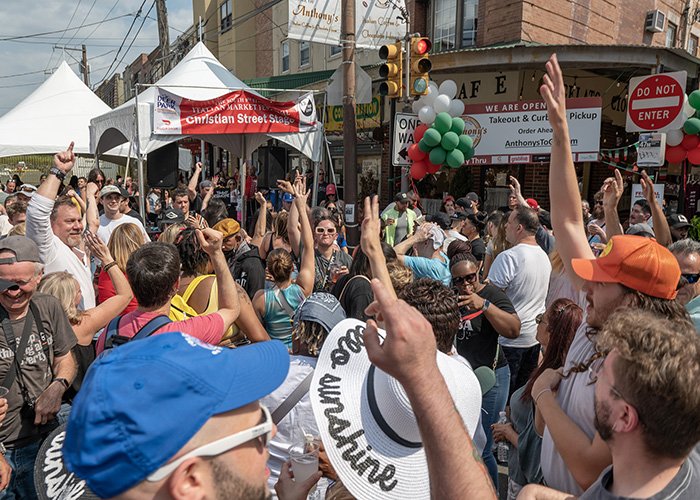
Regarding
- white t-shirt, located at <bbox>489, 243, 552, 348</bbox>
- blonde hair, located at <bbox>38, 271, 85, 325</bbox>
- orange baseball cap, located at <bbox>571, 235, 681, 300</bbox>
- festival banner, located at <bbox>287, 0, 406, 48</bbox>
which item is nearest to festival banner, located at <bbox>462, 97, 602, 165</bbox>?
festival banner, located at <bbox>287, 0, 406, 48</bbox>

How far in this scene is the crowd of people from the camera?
41.2 inches

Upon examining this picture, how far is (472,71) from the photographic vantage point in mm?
11719

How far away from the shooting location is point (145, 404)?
1005mm

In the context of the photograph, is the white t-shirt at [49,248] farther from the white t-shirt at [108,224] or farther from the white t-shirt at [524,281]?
the white t-shirt at [524,281]

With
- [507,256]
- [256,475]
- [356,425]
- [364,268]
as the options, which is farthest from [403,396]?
[507,256]

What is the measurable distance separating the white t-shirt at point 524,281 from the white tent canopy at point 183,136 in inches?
237

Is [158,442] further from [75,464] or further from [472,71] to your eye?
[472,71]

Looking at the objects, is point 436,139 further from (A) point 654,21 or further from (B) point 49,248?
(A) point 654,21

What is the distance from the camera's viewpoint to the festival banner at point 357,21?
9.31 m

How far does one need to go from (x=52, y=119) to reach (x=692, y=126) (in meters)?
14.5

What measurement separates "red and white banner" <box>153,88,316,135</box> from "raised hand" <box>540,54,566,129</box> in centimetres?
700

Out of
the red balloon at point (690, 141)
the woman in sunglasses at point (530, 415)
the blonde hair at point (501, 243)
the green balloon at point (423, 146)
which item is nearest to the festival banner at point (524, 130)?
the red balloon at point (690, 141)

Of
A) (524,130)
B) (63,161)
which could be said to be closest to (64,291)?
(63,161)

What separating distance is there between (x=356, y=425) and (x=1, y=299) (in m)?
1.96
